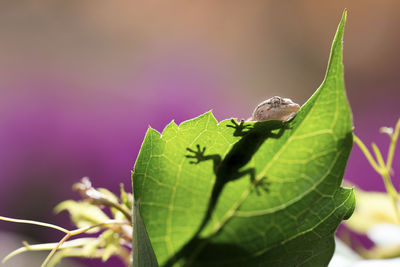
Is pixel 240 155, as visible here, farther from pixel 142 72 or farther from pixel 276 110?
pixel 142 72

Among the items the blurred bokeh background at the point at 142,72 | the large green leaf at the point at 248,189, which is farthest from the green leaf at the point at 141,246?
the blurred bokeh background at the point at 142,72

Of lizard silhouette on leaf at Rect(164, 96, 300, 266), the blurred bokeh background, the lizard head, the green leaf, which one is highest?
the blurred bokeh background

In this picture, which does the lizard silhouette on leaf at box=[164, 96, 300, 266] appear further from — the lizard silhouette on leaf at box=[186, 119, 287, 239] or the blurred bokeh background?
the blurred bokeh background

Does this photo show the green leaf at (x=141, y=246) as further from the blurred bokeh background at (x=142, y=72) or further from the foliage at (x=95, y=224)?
the blurred bokeh background at (x=142, y=72)

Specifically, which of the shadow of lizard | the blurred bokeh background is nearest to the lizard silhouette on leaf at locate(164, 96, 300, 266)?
the shadow of lizard

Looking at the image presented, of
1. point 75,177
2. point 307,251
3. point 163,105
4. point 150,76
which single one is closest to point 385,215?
point 307,251

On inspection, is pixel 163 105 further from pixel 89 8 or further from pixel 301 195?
pixel 89 8
